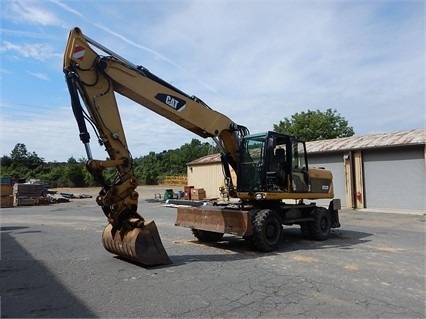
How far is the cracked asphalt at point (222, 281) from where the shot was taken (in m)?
5.35

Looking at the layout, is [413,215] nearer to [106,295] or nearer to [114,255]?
[114,255]

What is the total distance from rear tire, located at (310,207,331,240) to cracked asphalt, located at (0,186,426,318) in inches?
12.7

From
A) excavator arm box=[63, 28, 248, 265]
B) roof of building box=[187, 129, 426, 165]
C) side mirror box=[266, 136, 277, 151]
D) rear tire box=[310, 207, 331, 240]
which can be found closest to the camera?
excavator arm box=[63, 28, 248, 265]

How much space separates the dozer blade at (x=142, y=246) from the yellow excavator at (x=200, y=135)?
→ 2 centimetres

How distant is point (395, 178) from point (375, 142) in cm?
226

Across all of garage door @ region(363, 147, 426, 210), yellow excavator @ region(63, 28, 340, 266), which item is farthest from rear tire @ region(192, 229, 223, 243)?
garage door @ region(363, 147, 426, 210)

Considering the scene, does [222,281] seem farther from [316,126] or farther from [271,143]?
[316,126]

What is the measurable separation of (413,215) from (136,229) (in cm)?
1454

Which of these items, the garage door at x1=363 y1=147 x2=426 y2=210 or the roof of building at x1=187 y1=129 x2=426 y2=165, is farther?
the roof of building at x1=187 y1=129 x2=426 y2=165

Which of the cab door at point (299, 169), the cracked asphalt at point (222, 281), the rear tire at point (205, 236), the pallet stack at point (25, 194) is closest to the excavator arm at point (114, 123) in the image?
the cracked asphalt at point (222, 281)

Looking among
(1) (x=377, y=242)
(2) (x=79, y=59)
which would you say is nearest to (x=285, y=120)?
(1) (x=377, y=242)

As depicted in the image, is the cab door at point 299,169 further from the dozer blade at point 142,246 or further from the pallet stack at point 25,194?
the pallet stack at point 25,194

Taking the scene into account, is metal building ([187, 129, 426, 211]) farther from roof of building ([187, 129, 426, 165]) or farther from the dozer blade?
the dozer blade

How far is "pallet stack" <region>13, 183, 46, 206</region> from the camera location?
3148 cm
